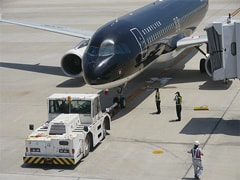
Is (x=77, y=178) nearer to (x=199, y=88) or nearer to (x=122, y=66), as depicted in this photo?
(x=122, y=66)

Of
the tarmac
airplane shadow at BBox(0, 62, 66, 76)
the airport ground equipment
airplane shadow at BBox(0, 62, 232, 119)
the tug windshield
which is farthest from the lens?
airplane shadow at BBox(0, 62, 66, 76)

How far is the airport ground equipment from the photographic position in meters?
20.7

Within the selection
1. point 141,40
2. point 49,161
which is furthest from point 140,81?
point 49,161

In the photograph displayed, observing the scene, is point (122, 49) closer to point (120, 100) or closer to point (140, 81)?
point (120, 100)

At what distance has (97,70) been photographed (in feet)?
82.3

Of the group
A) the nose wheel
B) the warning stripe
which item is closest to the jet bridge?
the nose wheel

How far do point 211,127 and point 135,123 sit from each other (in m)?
3.19

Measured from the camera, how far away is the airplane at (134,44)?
83.9ft

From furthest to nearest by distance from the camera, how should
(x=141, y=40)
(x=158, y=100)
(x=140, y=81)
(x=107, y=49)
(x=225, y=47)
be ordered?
(x=140, y=81), (x=141, y=40), (x=158, y=100), (x=107, y=49), (x=225, y=47)

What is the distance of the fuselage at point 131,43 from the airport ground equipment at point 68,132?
2.41 m

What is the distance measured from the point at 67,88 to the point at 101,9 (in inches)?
1233

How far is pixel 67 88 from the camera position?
105 ft

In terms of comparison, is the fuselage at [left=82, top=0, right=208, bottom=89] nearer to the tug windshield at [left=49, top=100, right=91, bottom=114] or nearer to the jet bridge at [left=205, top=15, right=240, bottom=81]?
the tug windshield at [left=49, top=100, right=91, bottom=114]

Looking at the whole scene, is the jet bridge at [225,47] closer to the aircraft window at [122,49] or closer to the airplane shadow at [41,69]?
the aircraft window at [122,49]
